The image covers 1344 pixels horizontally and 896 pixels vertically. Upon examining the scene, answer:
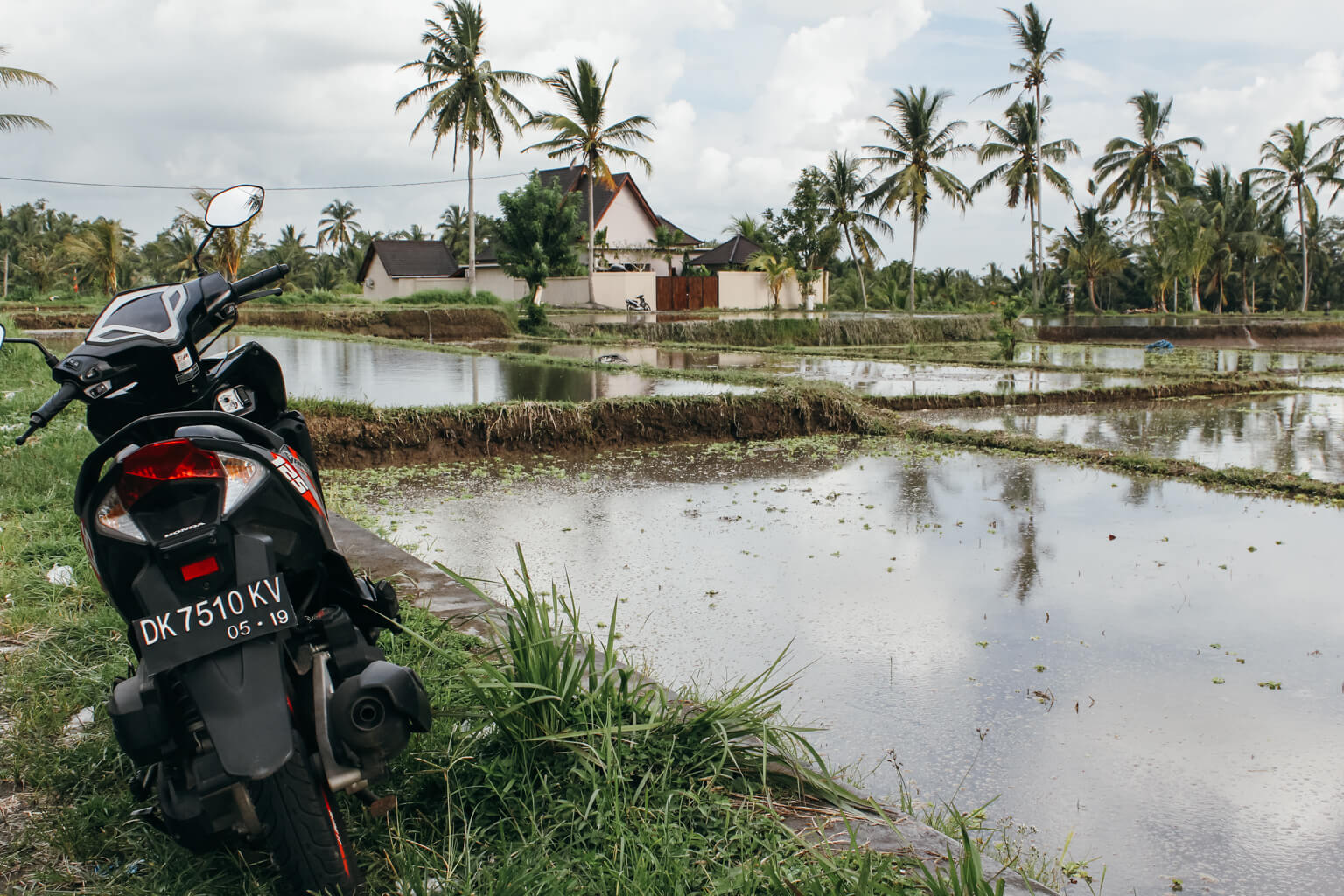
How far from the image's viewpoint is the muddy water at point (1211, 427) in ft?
28.9

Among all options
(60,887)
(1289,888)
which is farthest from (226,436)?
(1289,888)

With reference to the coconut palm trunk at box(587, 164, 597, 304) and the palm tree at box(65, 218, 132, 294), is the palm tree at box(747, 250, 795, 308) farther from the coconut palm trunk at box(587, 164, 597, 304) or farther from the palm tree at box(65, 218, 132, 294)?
the palm tree at box(65, 218, 132, 294)

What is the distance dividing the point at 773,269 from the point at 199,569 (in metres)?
32.6

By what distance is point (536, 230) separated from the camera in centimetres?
2984

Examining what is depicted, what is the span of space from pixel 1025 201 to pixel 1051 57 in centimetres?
505

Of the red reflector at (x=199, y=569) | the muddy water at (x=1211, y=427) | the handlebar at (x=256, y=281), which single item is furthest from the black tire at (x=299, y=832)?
the muddy water at (x=1211, y=427)

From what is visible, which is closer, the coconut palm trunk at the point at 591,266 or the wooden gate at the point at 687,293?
the coconut palm trunk at the point at 591,266

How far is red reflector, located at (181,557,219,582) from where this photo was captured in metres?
1.63

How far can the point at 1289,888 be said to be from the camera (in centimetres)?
238

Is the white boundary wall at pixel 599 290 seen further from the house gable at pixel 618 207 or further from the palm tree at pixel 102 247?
the palm tree at pixel 102 247

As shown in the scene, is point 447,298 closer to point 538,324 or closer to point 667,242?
point 538,324

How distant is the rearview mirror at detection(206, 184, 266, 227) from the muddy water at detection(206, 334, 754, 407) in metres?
7.38

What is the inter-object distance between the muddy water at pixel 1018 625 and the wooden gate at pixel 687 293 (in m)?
25.9

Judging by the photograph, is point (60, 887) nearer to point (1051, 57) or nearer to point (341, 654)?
point (341, 654)
